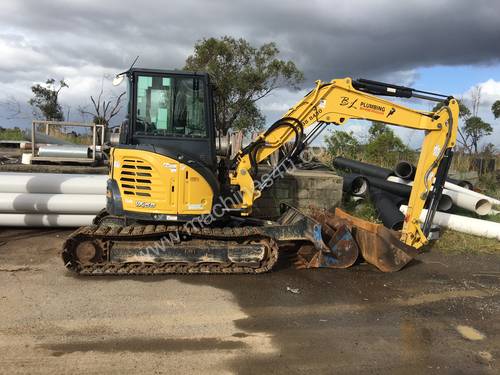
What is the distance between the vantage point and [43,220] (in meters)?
8.23

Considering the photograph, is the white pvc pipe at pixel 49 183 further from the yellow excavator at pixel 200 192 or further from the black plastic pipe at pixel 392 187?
the black plastic pipe at pixel 392 187

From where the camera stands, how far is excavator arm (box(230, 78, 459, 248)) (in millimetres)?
6766

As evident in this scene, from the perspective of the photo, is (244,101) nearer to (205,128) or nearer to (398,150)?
(398,150)

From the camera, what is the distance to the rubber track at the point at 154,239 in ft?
19.4

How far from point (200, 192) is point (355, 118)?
106 inches

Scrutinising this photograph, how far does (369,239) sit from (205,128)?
2.94 m

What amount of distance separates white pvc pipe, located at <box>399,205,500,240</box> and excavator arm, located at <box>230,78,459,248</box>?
155 centimetres

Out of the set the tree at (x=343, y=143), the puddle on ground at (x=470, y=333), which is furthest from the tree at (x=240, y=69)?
the puddle on ground at (x=470, y=333)

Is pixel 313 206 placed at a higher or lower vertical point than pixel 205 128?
lower

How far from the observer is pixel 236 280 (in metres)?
6.04

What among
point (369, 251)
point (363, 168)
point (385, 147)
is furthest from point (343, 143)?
point (369, 251)

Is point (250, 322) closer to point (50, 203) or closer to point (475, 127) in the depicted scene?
point (50, 203)

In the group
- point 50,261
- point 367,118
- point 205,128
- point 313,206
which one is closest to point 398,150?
point 313,206

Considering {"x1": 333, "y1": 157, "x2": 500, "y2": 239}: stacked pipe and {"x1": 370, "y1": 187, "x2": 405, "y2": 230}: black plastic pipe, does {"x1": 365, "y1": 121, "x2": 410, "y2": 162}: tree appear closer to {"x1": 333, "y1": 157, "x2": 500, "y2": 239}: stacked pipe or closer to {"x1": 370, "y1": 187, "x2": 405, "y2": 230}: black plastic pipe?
{"x1": 333, "y1": 157, "x2": 500, "y2": 239}: stacked pipe
